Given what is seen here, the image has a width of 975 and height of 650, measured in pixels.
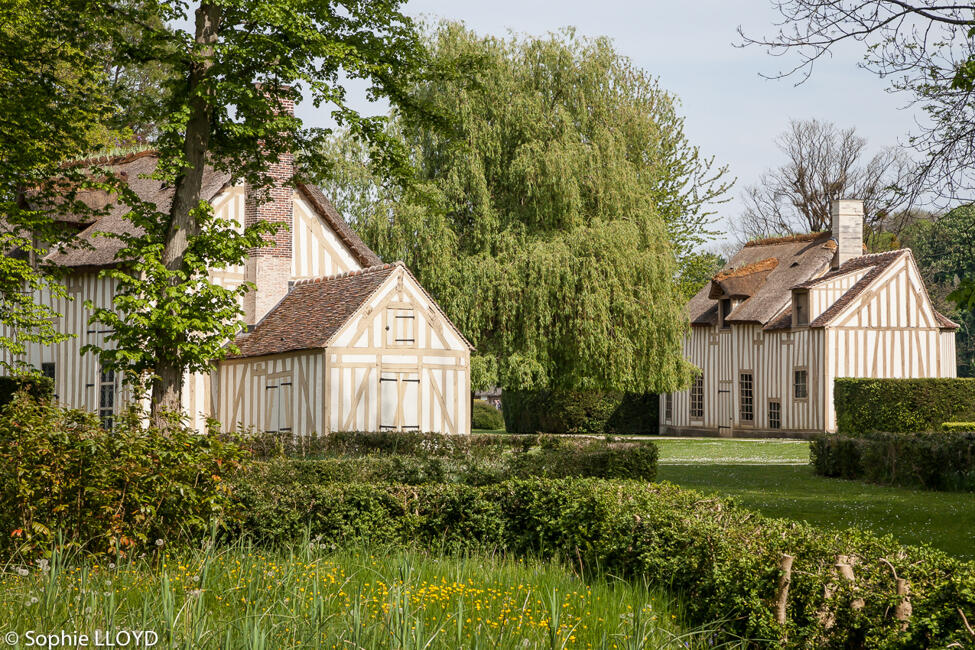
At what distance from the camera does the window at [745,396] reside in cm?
3372

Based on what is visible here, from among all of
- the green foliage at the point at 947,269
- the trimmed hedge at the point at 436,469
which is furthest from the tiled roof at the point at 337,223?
the green foliage at the point at 947,269

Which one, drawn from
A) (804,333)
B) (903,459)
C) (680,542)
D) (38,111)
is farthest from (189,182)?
(804,333)

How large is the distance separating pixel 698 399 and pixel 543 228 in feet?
38.9

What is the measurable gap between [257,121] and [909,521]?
32.1ft

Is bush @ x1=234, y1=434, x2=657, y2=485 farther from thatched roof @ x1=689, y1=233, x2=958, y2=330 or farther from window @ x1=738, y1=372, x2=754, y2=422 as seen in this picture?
window @ x1=738, y1=372, x2=754, y2=422

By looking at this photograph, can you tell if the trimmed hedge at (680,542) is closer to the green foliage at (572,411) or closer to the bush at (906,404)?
the bush at (906,404)

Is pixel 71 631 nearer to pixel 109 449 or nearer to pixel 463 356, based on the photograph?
pixel 109 449

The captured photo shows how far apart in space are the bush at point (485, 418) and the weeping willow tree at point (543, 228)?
1429 centimetres

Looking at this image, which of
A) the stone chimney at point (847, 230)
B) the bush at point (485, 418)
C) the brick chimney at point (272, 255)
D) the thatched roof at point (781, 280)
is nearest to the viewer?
the brick chimney at point (272, 255)

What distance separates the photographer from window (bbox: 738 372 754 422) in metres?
33.7

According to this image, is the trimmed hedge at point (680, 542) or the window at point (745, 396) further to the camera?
the window at point (745, 396)

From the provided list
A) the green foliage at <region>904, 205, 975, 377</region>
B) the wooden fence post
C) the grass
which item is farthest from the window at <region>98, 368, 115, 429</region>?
the green foliage at <region>904, 205, 975, 377</region>

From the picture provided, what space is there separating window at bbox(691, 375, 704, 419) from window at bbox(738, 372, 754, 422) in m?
1.99

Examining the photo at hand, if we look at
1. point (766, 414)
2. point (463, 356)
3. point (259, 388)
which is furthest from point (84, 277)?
point (766, 414)
